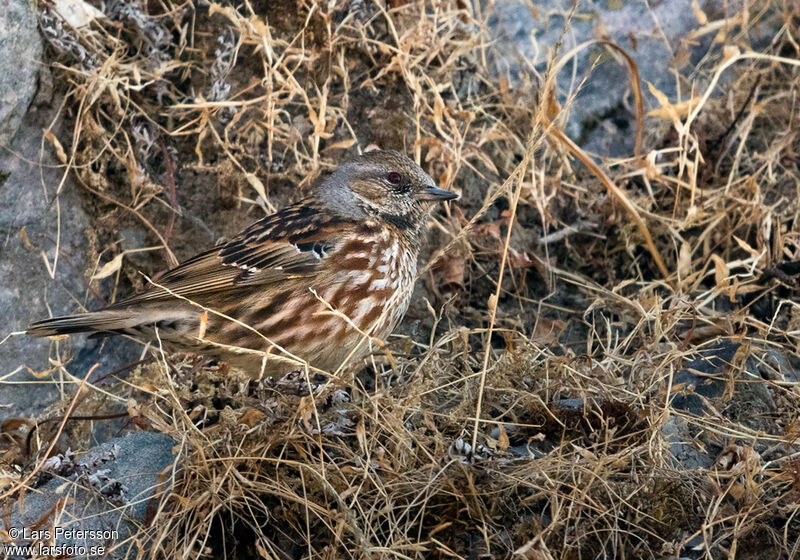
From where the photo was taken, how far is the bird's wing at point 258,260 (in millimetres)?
4016

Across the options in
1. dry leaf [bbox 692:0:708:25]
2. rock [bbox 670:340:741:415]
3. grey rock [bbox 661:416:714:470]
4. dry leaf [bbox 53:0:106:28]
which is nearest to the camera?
grey rock [bbox 661:416:714:470]

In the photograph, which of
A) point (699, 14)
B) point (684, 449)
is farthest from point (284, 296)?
point (699, 14)

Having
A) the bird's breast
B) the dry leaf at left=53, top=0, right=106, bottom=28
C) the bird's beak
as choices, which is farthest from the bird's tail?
the dry leaf at left=53, top=0, right=106, bottom=28

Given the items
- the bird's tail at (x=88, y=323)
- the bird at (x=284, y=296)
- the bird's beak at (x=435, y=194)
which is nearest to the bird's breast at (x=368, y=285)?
the bird at (x=284, y=296)

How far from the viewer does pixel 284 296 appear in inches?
157

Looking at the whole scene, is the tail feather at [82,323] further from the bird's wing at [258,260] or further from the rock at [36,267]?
the rock at [36,267]

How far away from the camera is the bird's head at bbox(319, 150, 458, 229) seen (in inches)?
175

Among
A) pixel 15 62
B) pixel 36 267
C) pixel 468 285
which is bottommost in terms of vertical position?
pixel 468 285

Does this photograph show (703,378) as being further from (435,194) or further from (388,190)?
(388,190)

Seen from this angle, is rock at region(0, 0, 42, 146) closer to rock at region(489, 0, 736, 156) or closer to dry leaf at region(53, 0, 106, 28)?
dry leaf at region(53, 0, 106, 28)

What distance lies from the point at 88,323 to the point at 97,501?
2.81 feet

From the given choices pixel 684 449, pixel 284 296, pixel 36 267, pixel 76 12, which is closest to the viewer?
pixel 684 449

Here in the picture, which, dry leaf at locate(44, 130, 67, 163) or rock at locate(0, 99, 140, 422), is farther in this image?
dry leaf at locate(44, 130, 67, 163)

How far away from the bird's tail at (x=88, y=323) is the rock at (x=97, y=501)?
0.58m
